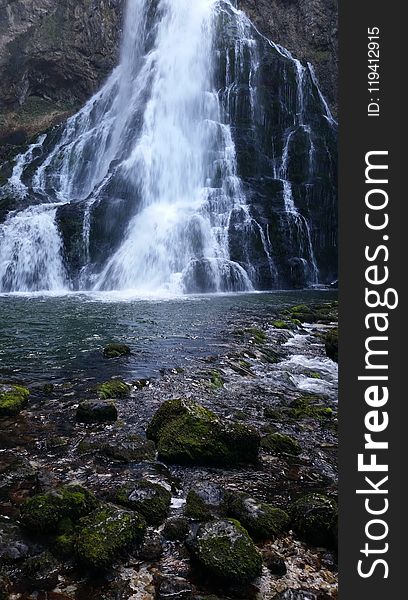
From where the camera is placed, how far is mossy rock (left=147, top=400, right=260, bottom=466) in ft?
20.6

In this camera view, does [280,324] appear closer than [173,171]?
Yes

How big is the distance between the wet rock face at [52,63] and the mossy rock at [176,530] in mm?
56186

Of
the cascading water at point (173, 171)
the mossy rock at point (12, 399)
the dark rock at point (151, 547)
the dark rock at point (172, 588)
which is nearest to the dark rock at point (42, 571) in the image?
the dark rock at point (151, 547)

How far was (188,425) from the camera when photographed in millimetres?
6648

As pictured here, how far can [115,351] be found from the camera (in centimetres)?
1238

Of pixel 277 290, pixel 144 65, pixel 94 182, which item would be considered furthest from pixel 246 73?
pixel 277 290

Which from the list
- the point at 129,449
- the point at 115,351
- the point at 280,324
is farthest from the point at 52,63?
the point at 129,449

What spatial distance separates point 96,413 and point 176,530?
3.45m

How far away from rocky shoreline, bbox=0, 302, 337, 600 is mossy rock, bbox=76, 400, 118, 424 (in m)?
0.02

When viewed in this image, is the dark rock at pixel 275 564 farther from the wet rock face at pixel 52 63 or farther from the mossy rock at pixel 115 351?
the wet rock face at pixel 52 63

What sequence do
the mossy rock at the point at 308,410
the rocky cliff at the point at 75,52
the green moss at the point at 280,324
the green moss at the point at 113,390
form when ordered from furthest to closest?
1. the rocky cliff at the point at 75,52
2. the green moss at the point at 280,324
3. the green moss at the point at 113,390
4. the mossy rock at the point at 308,410

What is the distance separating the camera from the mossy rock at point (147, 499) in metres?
4.82

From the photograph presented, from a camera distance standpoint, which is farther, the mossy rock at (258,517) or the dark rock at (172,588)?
the mossy rock at (258,517)

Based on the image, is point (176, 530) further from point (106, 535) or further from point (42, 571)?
point (42, 571)
